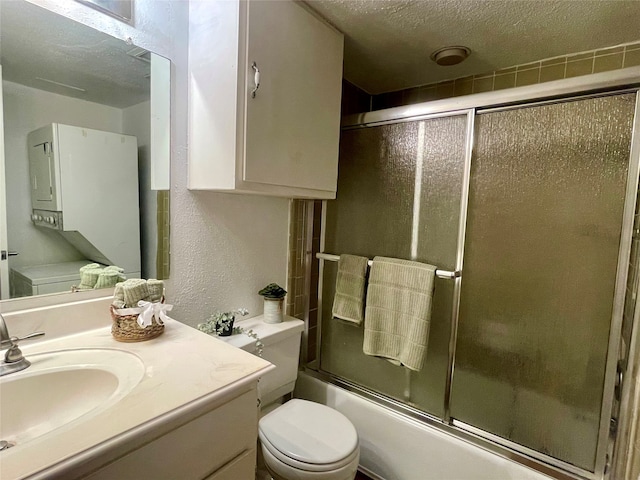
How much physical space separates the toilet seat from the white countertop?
525mm

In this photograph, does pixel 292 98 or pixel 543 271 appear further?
pixel 543 271

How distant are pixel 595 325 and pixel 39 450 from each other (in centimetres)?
164

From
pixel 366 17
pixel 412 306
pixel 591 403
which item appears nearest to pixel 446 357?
pixel 412 306

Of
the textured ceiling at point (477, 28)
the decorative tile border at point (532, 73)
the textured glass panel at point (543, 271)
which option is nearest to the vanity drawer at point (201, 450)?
the textured glass panel at point (543, 271)

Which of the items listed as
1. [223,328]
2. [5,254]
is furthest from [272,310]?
[5,254]

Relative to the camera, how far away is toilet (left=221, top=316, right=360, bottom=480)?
3.64 ft

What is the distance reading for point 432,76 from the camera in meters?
1.85

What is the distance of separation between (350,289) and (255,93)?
1.01 metres

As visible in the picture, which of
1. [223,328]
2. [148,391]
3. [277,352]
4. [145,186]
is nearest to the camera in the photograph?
[148,391]

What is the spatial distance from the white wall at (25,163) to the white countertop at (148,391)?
0.25 meters

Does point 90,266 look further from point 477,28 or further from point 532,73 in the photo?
point 532,73

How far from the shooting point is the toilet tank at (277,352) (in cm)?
138

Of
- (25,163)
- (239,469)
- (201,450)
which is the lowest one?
(239,469)

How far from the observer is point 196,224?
4.14 ft
